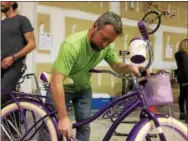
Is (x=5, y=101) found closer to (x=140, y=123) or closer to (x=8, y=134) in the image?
(x=8, y=134)

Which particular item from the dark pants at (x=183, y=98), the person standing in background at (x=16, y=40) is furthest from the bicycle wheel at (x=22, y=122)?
the dark pants at (x=183, y=98)

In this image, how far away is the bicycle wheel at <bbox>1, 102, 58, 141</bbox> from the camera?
193 centimetres

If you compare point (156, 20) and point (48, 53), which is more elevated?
point (156, 20)

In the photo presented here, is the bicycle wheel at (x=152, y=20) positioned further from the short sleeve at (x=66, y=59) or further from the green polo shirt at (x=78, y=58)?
the short sleeve at (x=66, y=59)

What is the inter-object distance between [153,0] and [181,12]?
3.24 feet

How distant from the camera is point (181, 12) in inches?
242

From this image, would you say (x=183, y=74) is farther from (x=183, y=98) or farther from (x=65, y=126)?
Result: (x=65, y=126)

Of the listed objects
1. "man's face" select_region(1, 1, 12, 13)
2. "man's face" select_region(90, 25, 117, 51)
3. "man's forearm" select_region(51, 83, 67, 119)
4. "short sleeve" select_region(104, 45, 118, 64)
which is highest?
"man's face" select_region(1, 1, 12, 13)

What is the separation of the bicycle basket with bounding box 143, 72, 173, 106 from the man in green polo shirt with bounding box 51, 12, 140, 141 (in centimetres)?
17

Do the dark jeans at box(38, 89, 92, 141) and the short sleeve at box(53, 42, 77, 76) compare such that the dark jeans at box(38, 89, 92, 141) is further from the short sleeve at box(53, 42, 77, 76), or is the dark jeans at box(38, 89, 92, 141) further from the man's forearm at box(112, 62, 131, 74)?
the short sleeve at box(53, 42, 77, 76)

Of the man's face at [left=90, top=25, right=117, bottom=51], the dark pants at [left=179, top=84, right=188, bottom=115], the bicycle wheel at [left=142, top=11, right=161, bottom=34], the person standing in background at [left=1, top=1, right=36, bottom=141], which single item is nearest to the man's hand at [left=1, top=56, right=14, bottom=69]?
the person standing in background at [left=1, top=1, right=36, bottom=141]

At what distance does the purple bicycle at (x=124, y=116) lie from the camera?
1654mm

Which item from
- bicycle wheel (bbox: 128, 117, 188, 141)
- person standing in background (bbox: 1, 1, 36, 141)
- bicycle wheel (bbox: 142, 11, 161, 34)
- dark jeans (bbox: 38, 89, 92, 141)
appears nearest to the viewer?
bicycle wheel (bbox: 128, 117, 188, 141)

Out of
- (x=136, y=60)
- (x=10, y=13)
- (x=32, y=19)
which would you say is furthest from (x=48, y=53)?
(x=136, y=60)
